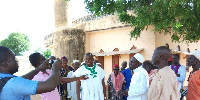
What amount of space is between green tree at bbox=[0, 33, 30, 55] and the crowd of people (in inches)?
1433

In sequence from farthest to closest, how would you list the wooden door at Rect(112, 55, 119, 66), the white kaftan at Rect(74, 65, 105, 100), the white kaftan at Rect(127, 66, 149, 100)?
the wooden door at Rect(112, 55, 119, 66)
the white kaftan at Rect(74, 65, 105, 100)
the white kaftan at Rect(127, 66, 149, 100)

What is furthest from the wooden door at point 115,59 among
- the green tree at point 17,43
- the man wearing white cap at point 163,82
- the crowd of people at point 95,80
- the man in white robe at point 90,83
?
the green tree at point 17,43

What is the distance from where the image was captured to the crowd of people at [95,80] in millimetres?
1911

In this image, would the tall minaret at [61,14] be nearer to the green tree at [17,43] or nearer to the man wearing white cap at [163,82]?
the man wearing white cap at [163,82]

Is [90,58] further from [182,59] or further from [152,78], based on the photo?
[182,59]

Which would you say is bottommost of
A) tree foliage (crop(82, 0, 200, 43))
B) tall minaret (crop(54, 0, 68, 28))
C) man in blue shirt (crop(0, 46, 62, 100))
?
man in blue shirt (crop(0, 46, 62, 100))

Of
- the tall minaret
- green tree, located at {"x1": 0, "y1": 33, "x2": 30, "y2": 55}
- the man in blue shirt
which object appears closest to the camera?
the man in blue shirt

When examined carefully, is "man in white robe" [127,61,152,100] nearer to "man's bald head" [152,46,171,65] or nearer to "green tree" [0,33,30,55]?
"man's bald head" [152,46,171,65]

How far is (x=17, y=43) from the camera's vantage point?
41.2 metres

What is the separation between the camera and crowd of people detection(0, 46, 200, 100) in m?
1.91

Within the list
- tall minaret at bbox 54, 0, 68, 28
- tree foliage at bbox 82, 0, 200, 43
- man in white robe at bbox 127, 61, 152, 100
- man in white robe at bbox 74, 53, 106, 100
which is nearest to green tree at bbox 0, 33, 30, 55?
tall minaret at bbox 54, 0, 68, 28

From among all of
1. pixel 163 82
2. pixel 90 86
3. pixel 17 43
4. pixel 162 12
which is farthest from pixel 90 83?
pixel 17 43

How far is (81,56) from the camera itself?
13.8 meters

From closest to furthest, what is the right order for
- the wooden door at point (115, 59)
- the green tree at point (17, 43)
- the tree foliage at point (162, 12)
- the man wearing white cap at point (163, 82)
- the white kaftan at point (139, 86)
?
the man wearing white cap at point (163, 82) < the white kaftan at point (139, 86) < the tree foliage at point (162, 12) < the wooden door at point (115, 59) < the green tree at point (17, 43)
